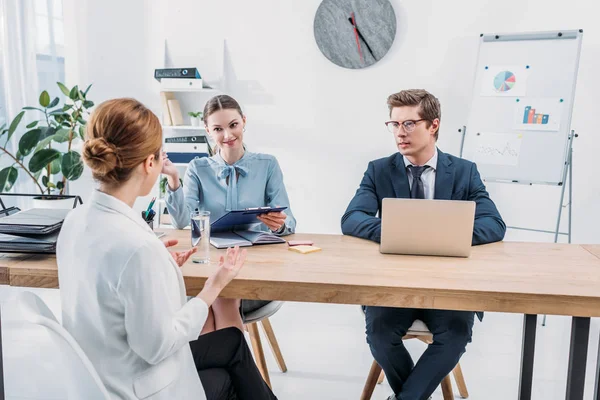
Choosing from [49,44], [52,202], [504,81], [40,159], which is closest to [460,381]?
[504,81]

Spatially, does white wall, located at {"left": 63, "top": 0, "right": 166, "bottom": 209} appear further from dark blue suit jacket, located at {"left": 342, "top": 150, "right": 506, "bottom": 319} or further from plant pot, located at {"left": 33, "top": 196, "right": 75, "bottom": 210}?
dark blue suit jacket, located at {"left": 342, "top": 150, "right": 506, "bottom": 319}

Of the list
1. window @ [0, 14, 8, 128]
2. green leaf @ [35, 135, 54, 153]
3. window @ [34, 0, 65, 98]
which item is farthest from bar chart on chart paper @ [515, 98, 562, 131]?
window @ [0, 14, 8, 128]

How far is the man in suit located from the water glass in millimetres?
571

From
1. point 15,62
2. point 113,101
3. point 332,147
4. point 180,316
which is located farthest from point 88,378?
point 15,62

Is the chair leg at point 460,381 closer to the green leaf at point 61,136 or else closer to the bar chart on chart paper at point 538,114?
the bar chart on chart paper at point 538,114

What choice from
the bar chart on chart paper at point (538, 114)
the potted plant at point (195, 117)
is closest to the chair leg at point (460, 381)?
the bar chart on chart paper at point (538, 114)

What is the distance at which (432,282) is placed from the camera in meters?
1.33

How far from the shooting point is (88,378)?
0.97 meters

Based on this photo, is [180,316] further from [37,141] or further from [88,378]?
[37,141]

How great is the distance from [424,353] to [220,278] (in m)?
0.77

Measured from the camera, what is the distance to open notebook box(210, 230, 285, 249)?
167 cm

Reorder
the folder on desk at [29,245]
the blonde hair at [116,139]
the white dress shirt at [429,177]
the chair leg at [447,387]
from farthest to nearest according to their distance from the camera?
the white dress shirt at [429,177]
the chair leg at [447,387]
the folder on desk at [29,245]
the blonde hair at [116,139]

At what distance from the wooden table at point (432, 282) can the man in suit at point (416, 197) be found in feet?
0.76

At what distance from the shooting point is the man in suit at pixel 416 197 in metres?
1.65
